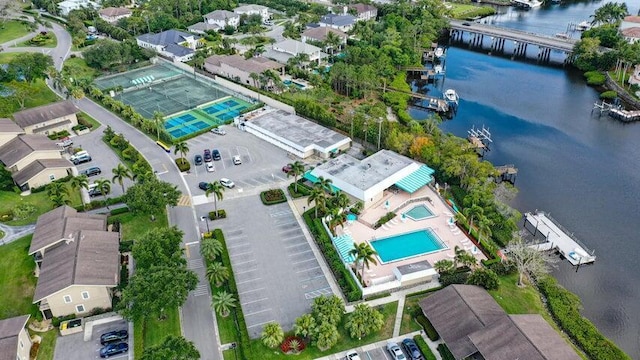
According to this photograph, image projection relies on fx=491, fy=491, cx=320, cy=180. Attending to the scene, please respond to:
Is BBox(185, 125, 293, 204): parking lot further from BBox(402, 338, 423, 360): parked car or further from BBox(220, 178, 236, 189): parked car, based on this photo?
BBox(402, 338, 423, 360): parked car

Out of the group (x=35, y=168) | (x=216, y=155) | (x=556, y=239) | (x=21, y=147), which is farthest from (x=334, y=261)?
(x=21, y=147)

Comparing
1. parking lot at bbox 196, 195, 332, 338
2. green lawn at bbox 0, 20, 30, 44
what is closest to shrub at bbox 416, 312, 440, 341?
parking lot at bbox 196, 195, 332, 338

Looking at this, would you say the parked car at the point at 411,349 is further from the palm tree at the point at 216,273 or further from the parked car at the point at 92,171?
the parked car at the point at 92,171

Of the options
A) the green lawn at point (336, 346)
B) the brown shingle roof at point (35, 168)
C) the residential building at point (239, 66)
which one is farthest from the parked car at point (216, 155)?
the green lawn at point (336, 346)

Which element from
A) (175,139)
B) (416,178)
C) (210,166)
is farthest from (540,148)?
(175,139)

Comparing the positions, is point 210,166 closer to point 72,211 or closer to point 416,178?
point 72,211

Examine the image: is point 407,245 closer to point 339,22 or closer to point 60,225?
point 60,225
